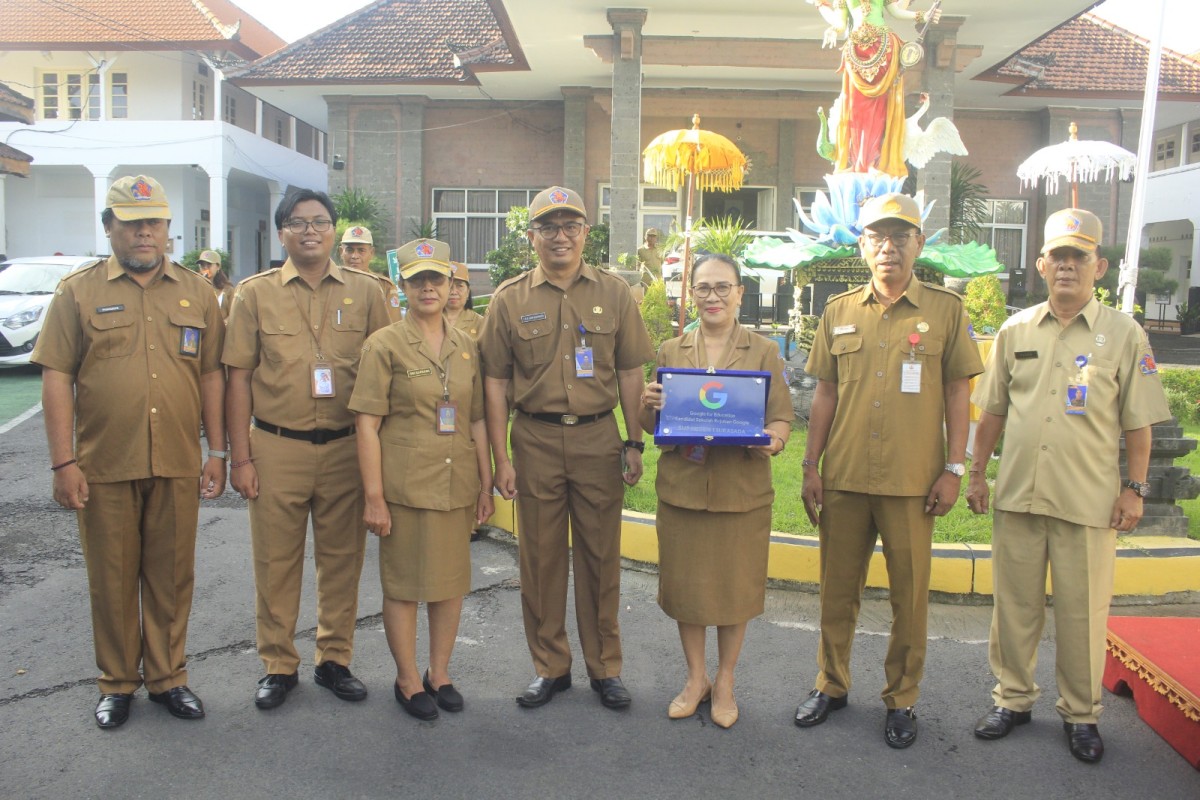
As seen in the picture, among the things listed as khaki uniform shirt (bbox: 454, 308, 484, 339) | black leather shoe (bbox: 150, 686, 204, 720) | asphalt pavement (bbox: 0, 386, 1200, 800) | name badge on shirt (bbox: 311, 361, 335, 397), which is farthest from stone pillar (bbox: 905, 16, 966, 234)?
black leather shoe (bbox: 150, 686, 204, 720)

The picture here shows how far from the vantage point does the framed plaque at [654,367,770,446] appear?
3.76 meters

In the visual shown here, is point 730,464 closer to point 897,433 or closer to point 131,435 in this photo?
point 897,433

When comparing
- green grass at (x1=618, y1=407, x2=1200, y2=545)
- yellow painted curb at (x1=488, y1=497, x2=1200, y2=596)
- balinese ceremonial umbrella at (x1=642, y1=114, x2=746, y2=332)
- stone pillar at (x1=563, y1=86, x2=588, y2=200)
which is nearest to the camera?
yellow painted curb at (x1=488, y1=497, x2=1200, y2=596)

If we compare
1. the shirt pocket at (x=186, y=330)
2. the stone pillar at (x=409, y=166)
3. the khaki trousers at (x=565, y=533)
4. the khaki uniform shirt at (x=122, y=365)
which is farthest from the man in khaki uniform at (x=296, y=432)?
the stone pillar at (x=409, y=166)

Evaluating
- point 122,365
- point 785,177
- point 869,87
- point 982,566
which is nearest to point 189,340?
point 122,365

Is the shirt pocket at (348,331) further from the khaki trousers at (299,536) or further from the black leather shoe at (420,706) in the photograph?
the black leather shoe at (420,706)

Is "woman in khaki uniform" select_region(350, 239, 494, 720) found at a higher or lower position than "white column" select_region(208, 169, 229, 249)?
lower

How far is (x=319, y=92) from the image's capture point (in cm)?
2012

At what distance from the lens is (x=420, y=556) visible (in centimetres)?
400

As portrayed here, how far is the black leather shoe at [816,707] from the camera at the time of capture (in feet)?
12.8

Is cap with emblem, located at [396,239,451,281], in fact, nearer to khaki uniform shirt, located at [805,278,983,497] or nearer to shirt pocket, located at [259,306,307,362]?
shirt pocket, located at [259,306,307,362]

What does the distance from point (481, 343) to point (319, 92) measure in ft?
58.5

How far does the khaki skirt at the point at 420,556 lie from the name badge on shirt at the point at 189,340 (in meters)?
1.06

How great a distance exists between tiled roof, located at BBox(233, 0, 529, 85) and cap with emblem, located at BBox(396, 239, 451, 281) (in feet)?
46.6
